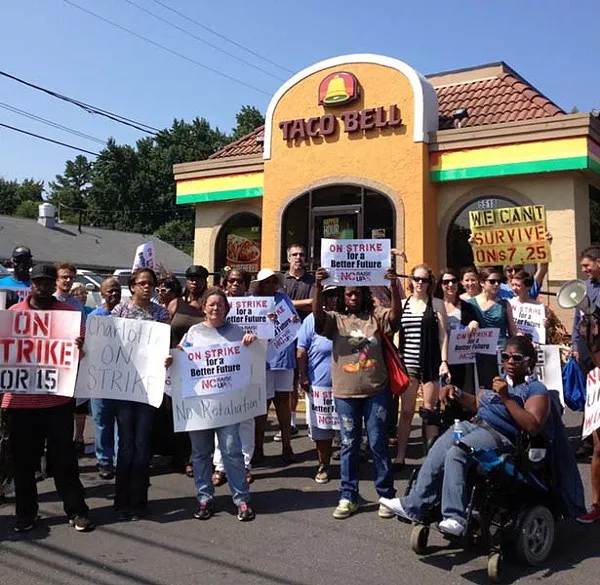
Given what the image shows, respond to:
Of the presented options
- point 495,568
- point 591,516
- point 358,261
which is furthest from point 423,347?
point 495,568

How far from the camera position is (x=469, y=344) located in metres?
6.22

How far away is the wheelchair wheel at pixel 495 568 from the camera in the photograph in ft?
12.6

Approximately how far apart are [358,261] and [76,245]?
3497 centimetres

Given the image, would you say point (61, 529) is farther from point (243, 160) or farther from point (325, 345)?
point (243, 160)

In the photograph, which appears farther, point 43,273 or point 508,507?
point 43,273

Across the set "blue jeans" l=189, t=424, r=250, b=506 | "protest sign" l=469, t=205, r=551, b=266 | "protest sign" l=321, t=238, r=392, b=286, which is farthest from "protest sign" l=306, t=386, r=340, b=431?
"protest sign" l=469, t=205, r=551, b=266

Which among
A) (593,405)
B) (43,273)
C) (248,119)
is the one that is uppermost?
(248,119)

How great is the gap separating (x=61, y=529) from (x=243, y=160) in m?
11.4

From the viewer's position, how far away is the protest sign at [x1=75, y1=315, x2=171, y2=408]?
5.12m

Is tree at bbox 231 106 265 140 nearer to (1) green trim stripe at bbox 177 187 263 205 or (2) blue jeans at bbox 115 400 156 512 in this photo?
(1) green trim stripe at bbox 177 187 263 205

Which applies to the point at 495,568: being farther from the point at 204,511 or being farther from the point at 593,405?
the point at 204,511

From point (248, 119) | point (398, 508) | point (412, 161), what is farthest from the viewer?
point (248, 119)

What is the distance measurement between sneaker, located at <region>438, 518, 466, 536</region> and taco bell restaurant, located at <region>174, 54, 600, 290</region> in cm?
882

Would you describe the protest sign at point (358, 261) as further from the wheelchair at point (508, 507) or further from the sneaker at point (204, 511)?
the sneaker at point (204, 511)
